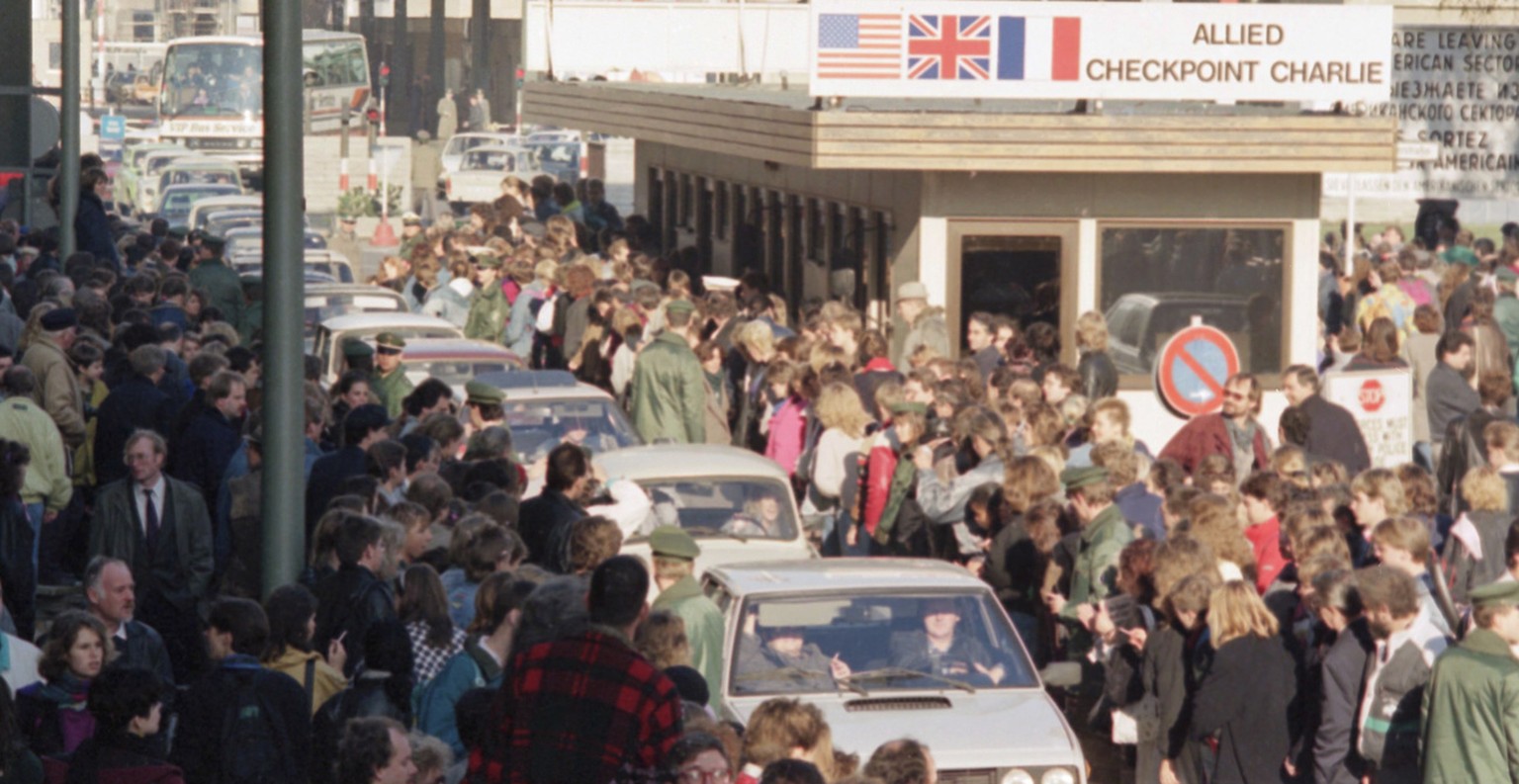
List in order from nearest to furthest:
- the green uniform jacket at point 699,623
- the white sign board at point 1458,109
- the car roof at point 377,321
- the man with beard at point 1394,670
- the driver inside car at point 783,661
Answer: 1. the man with beard at point 1394,670
2. the green uniform jacket at point 699,623
3. the driver inside car at point 783,661
4. the car roof at point 377,321
5. the white sign board at point 1458,109

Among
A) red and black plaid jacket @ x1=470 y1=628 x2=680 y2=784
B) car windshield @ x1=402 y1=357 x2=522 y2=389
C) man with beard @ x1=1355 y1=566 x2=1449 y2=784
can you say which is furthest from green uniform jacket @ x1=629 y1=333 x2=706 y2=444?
red and black plaid jacket @ x1=470 y1=628 x2=680 y2=784

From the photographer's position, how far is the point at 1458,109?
2381cm

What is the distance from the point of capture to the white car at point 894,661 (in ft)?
29.8

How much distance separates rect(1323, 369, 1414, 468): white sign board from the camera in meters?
14.8

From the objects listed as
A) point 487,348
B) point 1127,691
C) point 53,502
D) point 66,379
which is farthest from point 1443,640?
point 487,348

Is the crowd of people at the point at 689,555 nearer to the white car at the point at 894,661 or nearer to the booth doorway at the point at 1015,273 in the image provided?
the white car at the point at 894,661

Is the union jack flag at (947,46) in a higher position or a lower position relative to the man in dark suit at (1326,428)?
higher

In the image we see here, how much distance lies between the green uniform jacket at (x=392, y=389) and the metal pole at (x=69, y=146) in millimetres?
6950

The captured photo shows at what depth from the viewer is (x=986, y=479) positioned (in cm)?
1241

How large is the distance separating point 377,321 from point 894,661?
32.9 feet

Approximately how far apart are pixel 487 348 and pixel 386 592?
8.53 metres

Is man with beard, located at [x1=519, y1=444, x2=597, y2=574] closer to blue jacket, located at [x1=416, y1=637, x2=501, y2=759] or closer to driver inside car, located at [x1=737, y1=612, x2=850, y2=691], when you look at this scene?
driver inside car, located at [x1=737, y1=612, x2=850, y2=691]

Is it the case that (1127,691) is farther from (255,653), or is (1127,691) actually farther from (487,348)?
(487,348)

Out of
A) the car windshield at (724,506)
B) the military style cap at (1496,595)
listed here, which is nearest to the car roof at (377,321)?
the car windshield at (724,506)
